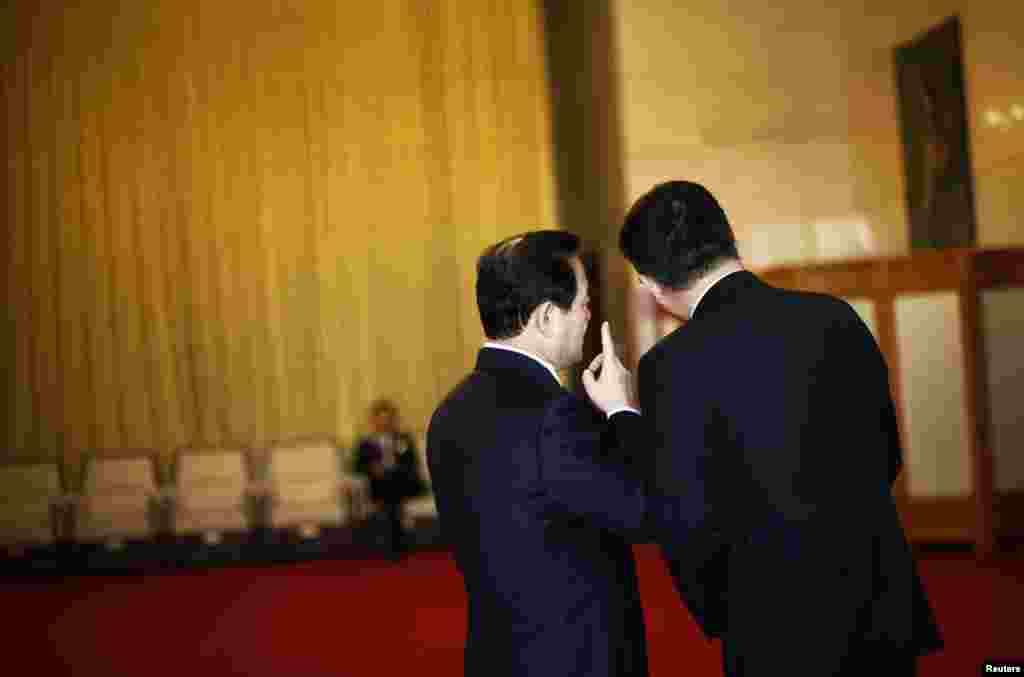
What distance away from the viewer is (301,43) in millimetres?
13367

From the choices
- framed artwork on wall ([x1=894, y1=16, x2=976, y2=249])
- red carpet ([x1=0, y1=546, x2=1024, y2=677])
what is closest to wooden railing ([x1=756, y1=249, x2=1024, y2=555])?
red carpet ([x1=0, y1=546, x2=1024, y2=677])

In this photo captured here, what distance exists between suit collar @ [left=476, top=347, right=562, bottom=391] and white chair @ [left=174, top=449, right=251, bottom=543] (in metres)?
9.70

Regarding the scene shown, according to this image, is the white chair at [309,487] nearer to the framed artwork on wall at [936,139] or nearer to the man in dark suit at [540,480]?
the framed artwork on wall at [936,139]

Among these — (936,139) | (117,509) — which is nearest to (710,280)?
(936,139)

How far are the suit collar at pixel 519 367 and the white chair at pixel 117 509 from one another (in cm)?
992

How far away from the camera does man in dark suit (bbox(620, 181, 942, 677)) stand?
2205mm

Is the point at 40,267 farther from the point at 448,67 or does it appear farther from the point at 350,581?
the point at 350,581

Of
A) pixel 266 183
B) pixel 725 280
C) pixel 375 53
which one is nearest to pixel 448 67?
pixel 375 53

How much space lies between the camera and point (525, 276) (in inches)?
95.3

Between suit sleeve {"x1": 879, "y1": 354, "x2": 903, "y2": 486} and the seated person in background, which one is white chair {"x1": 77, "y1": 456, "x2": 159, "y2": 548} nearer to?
the seated person in background

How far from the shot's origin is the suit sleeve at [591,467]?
2256mm

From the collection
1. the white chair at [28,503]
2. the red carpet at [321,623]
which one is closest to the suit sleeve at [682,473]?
the red carpet at [321,623]

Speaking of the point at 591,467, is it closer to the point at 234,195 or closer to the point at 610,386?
the point at 610,386

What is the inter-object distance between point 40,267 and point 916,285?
8783mm
